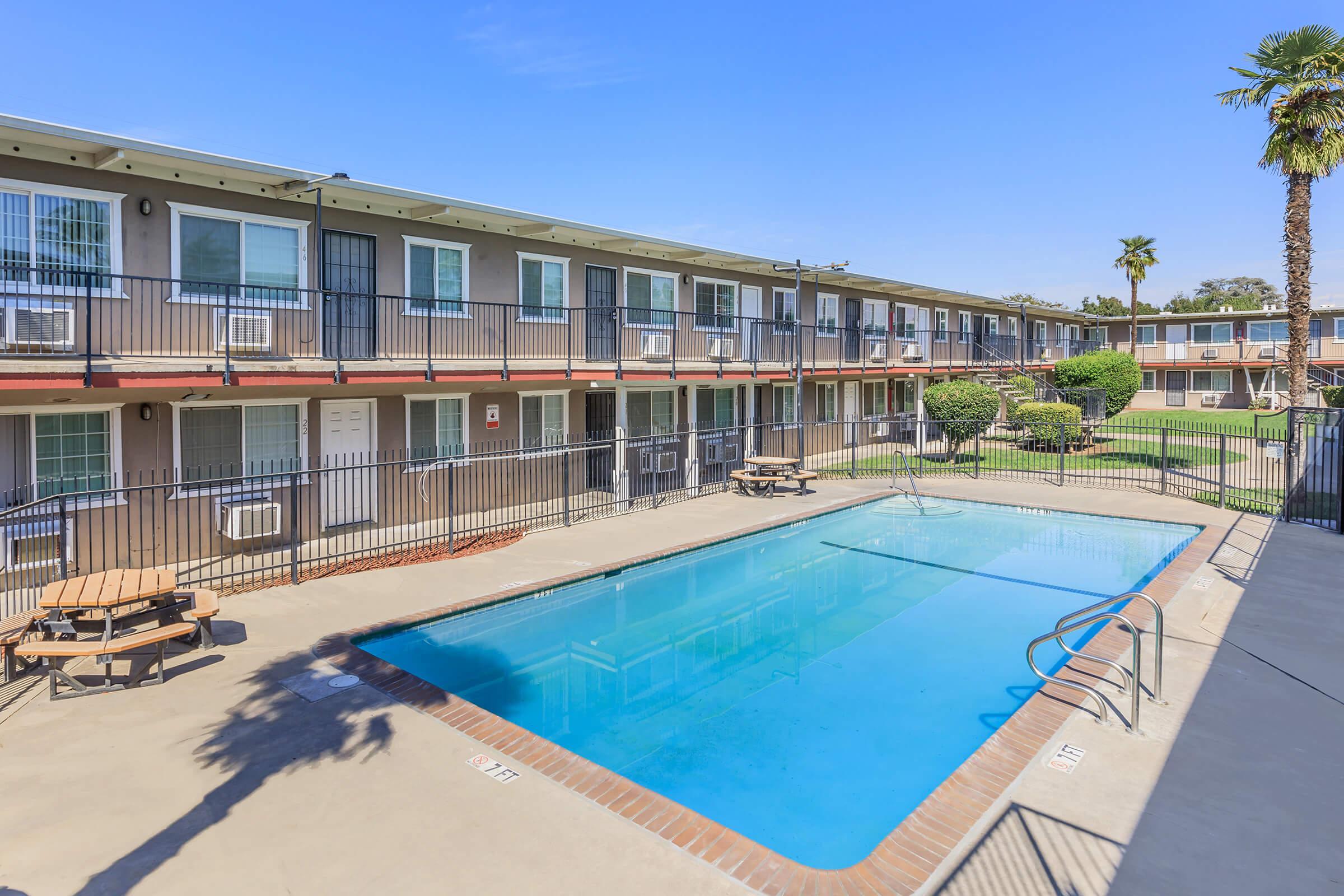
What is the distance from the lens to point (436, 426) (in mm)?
15555

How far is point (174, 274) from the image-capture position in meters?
11.6

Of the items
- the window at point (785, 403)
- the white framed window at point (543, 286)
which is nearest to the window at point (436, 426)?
the white framed window at point (543, 286)

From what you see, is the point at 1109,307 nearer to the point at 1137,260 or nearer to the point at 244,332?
the point at 1137,260

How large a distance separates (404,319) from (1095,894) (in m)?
13.6

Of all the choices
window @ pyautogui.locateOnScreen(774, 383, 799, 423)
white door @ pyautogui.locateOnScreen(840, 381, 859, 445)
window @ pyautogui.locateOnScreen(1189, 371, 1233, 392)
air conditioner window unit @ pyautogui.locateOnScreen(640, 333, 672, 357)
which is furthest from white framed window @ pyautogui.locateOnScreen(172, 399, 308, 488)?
window @ pyautogui.locateOnScreen(1189, 371, 1233, 392)

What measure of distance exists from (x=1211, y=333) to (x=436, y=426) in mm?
46249

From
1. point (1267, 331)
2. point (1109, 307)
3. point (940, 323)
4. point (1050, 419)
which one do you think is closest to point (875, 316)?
point (940, 323)

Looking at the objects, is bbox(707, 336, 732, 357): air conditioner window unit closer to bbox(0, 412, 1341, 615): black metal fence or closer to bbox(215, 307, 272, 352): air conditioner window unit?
bbox(0, 412, 1341, 615): black metal fence

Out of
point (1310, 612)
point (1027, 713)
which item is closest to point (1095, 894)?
point (1027, 713)

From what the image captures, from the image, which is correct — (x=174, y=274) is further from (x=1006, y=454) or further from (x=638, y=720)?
(x=1006, y=454)

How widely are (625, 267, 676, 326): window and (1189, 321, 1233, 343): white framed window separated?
3864 centimetres

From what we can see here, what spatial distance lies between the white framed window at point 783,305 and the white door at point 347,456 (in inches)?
544

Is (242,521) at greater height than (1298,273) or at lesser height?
lesser

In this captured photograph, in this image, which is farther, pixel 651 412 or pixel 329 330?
pixel 651 412
